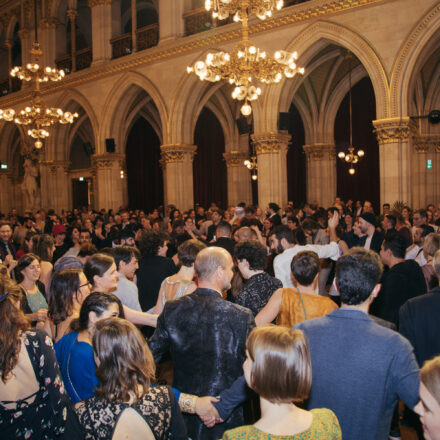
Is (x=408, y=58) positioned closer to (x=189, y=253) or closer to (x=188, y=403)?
(x=189, y=253)

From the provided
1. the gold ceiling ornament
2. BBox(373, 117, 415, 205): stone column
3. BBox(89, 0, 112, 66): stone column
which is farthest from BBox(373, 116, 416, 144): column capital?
BBox(89, 0, 112, 66): stone column

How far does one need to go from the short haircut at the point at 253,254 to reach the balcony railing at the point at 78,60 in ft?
53.6

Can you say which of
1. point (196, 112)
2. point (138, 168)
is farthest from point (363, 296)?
point (138, 168)

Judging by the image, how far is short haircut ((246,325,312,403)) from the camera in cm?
150

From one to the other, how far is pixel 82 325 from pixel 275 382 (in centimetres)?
128

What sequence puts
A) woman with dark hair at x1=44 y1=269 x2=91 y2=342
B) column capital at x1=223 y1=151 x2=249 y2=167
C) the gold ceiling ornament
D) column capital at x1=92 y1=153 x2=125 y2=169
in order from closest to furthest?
woman with dark hair at x1=44 y1=269 x2=91 y2=342, the gold ceiling ornament, column capital at x1=92 y1=153 x2=125 y2=169, column capital at x1=223 y1=151 x2=249 y2=167

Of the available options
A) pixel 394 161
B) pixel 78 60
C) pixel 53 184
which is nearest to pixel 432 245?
pixel 394 161

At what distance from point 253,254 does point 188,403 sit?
1396mm

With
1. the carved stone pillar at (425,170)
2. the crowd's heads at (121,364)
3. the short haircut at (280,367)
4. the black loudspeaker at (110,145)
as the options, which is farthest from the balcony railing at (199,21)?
the short haircut at (280,367)

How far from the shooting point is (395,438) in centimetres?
334

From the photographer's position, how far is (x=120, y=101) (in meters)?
16.3

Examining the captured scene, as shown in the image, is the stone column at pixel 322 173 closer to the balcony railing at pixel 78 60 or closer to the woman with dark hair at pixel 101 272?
the balcony railing at pixel 78 60

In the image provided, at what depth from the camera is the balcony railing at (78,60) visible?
17578 millimetres

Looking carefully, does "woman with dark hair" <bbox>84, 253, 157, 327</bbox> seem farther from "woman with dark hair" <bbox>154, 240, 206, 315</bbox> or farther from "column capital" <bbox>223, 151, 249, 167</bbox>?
"column capital" <bbox>223, 151, 249, 167</bbox>
